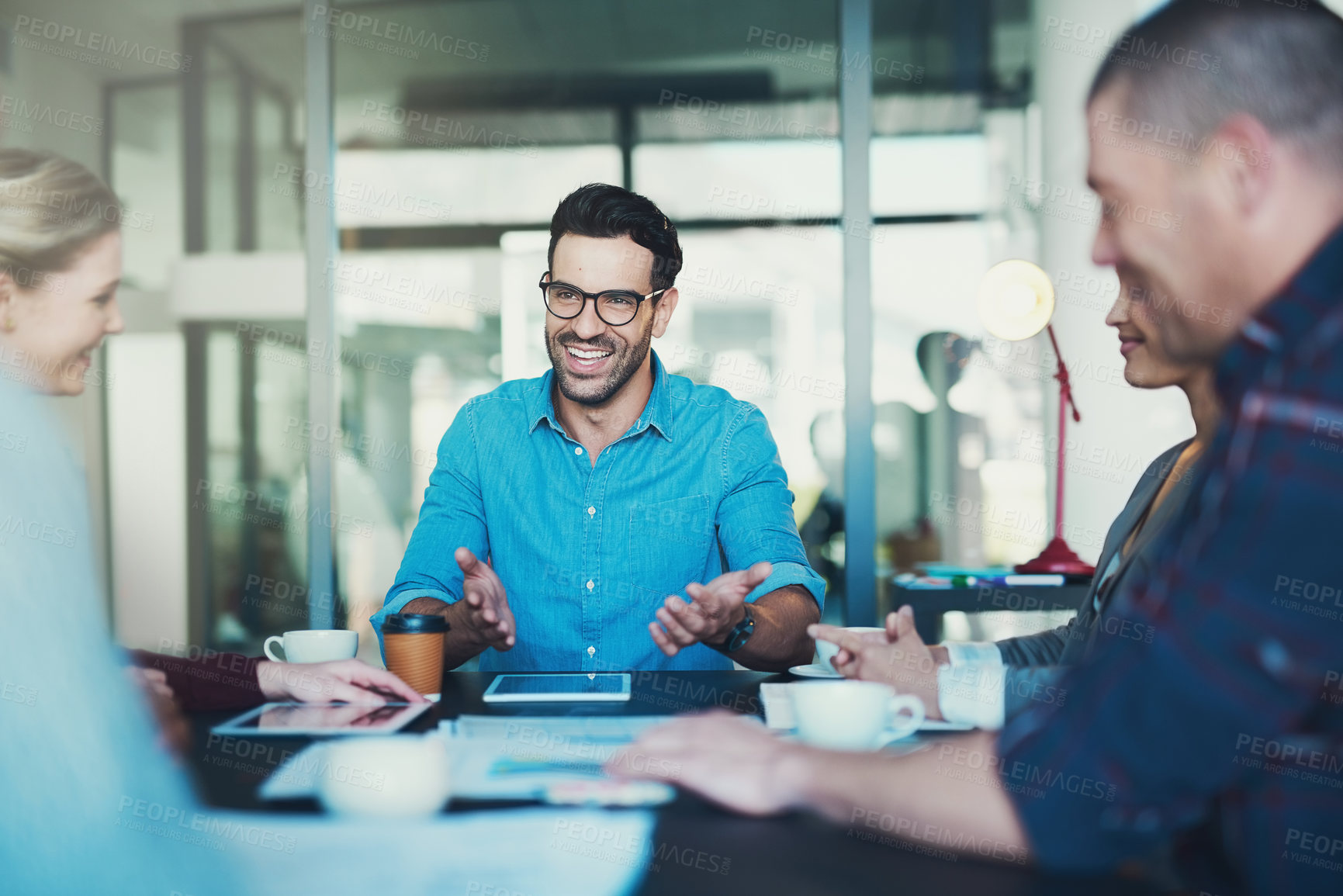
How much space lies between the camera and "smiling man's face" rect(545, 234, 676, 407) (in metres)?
2.30

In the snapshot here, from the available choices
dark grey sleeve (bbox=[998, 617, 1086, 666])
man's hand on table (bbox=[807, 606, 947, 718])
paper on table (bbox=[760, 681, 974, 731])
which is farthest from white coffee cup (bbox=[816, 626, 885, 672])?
dark grey sleeve (bbox=[998, 617, 1086, 666])

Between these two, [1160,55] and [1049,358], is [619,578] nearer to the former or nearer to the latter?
[1160,55]

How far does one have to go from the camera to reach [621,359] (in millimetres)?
2322

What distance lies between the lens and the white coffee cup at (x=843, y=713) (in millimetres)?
1070

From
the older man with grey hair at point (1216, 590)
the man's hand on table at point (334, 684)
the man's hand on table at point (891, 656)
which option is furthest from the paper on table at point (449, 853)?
the man's hand on table at point (891, 656)

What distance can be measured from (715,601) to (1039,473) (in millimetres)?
3258

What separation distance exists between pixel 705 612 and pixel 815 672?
208 mm

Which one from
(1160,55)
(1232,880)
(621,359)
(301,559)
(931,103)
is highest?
(931,103)

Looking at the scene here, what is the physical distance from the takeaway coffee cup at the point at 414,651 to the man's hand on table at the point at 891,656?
22.9 inches

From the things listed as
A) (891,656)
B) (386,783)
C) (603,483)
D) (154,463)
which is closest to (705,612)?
(891,656)

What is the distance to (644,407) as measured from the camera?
2389 millimetres

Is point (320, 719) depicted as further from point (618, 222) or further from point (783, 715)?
point (618, 222)

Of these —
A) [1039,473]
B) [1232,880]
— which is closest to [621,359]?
[1232,880]

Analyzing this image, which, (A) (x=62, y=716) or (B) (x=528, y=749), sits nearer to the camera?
(A) (x=62, y=716)
